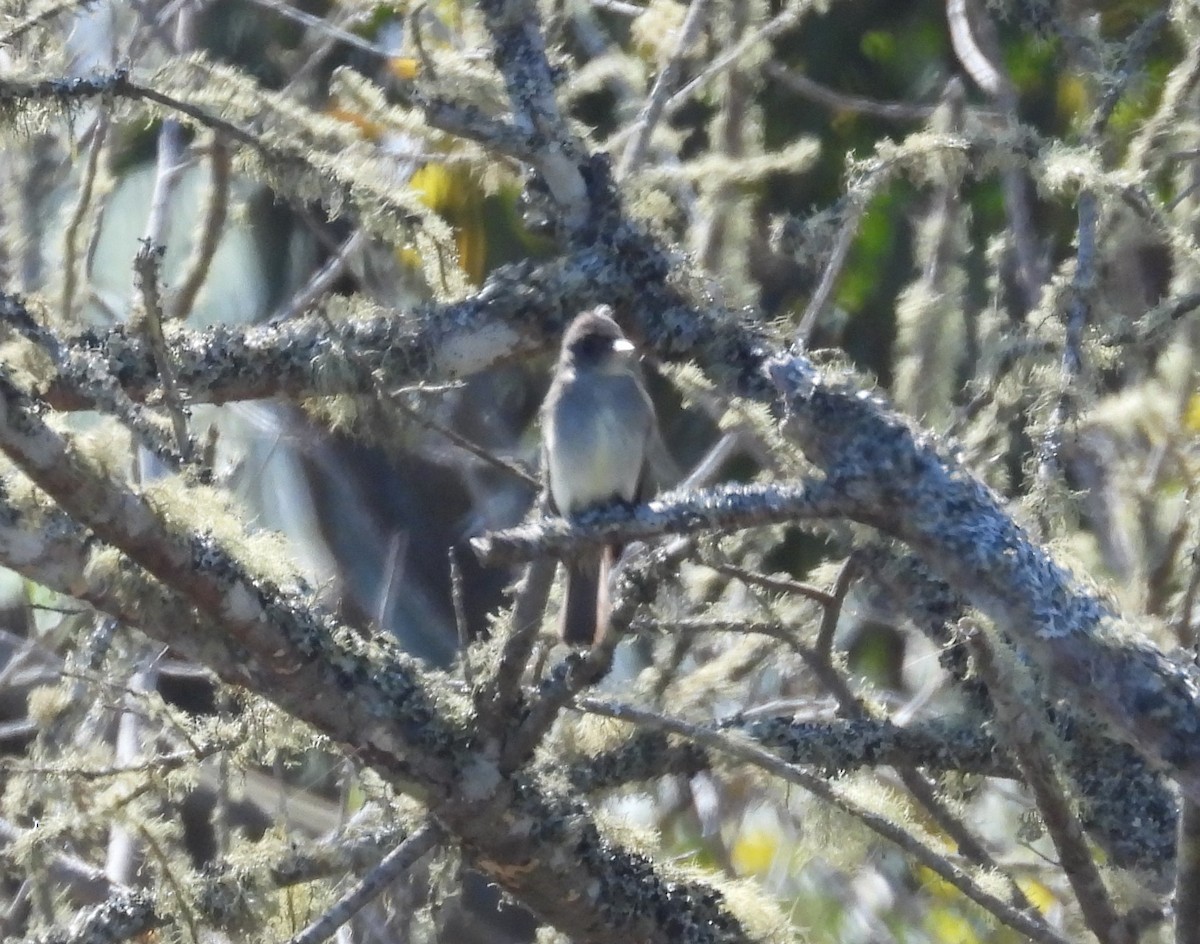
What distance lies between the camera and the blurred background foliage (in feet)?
10.1

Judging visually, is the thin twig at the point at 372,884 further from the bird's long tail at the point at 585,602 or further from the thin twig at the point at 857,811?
the bird's long tail at the point at 585,602

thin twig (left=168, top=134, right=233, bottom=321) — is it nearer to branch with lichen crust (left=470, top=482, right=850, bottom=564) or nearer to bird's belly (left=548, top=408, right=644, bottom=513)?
bird's belly (left=548, top=408, right=644, bottom=513)

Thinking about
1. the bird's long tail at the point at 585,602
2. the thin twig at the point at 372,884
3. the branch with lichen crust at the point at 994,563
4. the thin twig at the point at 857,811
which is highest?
the branch with lichen crust at the point at 994,563

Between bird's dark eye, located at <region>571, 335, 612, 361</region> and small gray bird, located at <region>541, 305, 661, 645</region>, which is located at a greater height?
bird's dark eye, located at <region>571, 335, 612, 361</region>

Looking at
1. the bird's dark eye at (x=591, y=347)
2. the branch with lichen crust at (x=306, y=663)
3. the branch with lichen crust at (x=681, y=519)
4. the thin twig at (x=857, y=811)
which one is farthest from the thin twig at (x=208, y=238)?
the thin twig at (x=857, y=811)

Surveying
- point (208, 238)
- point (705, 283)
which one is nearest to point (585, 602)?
point (705, 283)

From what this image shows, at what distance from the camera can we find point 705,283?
9.37 ft

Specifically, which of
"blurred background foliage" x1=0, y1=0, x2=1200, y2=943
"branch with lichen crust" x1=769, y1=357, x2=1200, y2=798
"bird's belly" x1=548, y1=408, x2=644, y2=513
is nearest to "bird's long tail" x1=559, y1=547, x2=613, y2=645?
"blurred background foliage" x1=0, y1=0, x2=1200, y2=943

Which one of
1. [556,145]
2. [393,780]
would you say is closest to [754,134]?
[556,145]

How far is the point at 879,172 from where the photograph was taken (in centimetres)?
305

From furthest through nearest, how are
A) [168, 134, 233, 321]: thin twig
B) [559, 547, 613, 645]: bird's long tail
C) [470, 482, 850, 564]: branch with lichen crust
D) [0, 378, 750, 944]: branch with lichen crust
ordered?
[168, 134, 233, 321]: thin twig
[559, 547, 613, 645]: bird's long tail
[470, 482, 850, 564]: branch with lichen crust
[0, 378, 750, 944]: branch with lichen crust

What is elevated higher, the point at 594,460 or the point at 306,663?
the point at 306,663

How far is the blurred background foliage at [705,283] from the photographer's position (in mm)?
3082

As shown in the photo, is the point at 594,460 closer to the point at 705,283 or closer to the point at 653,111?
the point at 653,111
